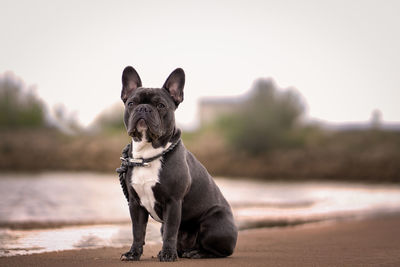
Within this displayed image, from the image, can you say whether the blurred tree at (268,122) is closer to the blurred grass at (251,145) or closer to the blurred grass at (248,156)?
the blurred grass at (251,145)

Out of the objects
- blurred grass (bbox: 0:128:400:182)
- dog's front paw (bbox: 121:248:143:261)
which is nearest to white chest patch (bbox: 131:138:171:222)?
dog's front paw (bbox: 121:248:143:261)

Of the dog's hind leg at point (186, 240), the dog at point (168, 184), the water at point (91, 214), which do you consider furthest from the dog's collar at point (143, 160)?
the water at point (91, 214)

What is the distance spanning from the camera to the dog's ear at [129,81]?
522 cm

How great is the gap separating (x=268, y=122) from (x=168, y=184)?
106 feet

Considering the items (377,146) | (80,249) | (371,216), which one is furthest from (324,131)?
(80,249)

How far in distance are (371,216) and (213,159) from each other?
945 inches

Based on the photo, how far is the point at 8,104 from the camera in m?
34.5

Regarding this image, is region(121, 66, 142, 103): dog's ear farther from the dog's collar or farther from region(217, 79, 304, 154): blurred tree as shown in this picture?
region(217, 79, 304, 154): blurred tree

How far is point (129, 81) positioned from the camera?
5230mm

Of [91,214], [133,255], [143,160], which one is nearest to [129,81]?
[143,160]

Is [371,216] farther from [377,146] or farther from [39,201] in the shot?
[377,146]

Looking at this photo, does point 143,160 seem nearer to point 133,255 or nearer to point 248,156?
point 133,255

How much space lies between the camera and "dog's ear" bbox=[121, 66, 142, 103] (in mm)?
5219

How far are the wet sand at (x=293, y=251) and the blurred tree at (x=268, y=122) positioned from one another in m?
27.1
